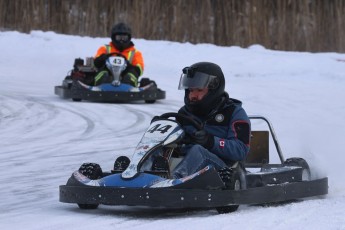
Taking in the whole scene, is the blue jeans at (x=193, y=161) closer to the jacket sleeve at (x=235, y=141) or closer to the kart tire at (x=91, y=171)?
the jacket sleeve at (x=235, y=141)

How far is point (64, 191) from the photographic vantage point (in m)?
6.90

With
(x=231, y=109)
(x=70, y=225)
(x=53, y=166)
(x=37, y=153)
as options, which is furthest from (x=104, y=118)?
(x=70, y=225)

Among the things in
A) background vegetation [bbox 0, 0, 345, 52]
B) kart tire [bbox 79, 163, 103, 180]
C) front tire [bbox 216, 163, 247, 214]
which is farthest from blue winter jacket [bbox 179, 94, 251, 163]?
background vegetation [bbox 0, 0, 345, 52]

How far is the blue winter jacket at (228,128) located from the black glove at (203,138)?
0.23 ft

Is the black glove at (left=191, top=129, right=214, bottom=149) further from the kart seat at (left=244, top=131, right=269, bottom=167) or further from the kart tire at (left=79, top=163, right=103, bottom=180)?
the kart seat at (left=244, top=131, right=269, bottom=167)

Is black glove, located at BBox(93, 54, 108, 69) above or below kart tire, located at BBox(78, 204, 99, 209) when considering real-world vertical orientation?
above

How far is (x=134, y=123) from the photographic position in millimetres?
13352

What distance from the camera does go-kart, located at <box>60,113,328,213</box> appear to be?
6531mm

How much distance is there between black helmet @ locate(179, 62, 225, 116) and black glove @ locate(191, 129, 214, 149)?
34 cm

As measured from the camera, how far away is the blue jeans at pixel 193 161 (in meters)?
6.91

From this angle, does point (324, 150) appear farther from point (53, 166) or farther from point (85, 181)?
point (85, 181)

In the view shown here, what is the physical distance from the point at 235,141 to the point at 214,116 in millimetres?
269

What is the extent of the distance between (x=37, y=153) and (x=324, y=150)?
2.95 m

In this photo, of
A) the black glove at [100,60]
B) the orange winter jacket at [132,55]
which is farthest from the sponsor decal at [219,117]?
the orange winter jacket at [132,55]
